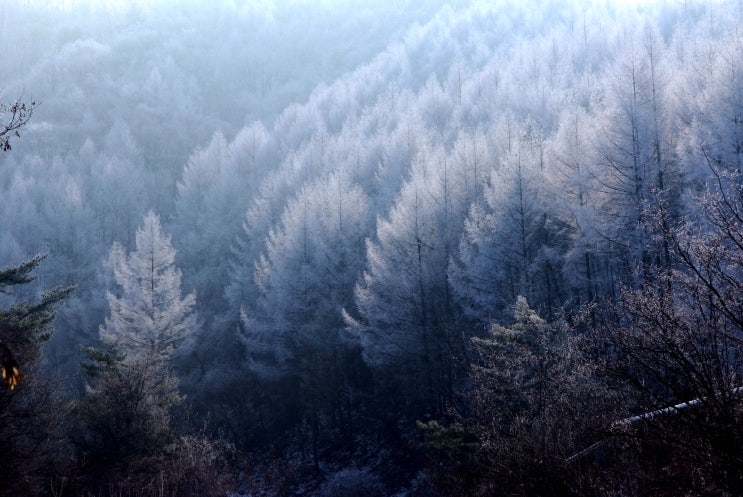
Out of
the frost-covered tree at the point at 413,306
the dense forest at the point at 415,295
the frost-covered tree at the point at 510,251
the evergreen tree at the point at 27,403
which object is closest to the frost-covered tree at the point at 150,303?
the dense forest at the point at 415,295

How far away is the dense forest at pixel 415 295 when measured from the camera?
719 centimetres

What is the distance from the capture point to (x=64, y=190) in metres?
61.6

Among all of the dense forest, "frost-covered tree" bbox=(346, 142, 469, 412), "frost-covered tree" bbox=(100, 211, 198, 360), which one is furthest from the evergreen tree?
"frost-covered tree" bbox=(346, 142, 469, 412)

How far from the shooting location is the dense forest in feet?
23.6

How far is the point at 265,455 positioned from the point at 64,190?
4501cm

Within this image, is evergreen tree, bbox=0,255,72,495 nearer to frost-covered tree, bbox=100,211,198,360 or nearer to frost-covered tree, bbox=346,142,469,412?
frost-covered tree, bbox=100,211,198,360

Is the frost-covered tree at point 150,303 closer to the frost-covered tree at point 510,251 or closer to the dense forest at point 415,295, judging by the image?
the dense forest at point 415,295

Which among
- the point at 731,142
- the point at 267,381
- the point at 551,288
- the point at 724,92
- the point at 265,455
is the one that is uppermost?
the point at 724,92

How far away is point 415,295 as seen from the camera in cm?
2608

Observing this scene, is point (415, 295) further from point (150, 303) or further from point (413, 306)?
point (150, 303)

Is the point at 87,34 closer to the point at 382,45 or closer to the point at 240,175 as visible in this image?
the point at 382,45

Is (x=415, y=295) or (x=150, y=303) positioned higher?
(x=150, y=303)

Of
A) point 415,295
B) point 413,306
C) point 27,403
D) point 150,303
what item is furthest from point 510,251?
point 150,303

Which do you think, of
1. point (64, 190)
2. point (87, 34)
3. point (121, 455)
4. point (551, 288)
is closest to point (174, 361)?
point (121, 455)
